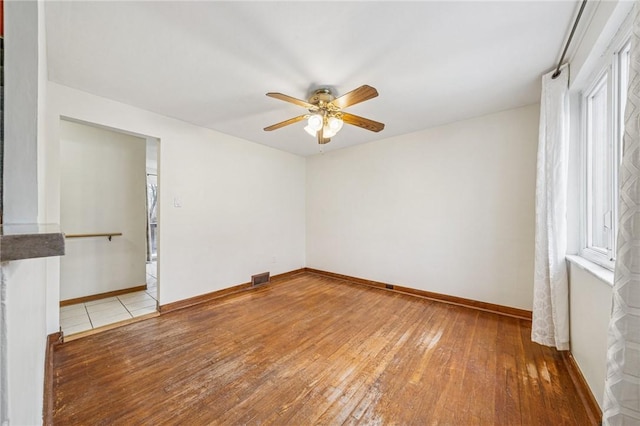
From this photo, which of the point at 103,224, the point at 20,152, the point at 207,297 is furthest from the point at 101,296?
the point at 20,152

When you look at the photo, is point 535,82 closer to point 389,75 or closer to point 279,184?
point 389,75

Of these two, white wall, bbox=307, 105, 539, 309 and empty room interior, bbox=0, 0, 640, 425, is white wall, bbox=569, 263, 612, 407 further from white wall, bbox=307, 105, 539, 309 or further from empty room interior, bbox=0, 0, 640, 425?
white wall, bbox=307, 105, 539, 309

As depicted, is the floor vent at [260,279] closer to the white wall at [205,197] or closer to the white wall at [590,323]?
the white wall at [205,197]

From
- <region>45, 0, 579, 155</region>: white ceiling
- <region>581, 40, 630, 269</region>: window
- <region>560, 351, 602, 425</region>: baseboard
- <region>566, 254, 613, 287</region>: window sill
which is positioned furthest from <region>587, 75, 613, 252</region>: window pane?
<region>560, 351, 602, 425</region>: baseboard

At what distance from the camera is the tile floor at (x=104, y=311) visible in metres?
2.57

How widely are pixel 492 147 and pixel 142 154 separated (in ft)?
16.4

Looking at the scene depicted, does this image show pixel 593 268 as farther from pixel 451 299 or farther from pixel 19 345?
pixel 19 345

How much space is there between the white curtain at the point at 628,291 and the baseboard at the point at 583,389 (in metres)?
1.05

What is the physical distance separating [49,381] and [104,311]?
146 cm

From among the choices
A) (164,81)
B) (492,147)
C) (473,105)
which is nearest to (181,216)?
(164,81)

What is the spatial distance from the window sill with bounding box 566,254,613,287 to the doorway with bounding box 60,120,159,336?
13.0 ft

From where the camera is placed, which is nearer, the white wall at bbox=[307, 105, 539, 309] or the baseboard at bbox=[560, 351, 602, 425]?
the baseboard at bbox=[560, 351, 602, 425]

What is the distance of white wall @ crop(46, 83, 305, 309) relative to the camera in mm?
2414

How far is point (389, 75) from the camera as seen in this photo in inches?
81.6
